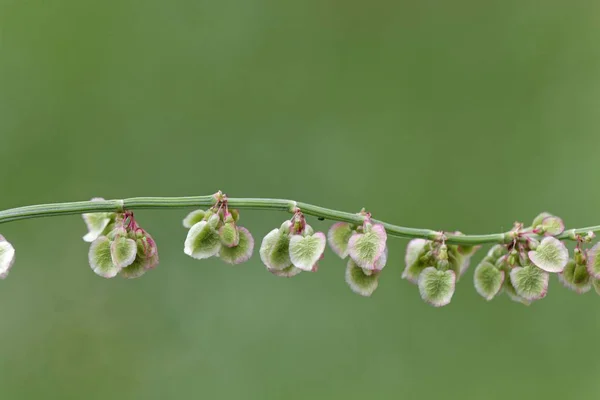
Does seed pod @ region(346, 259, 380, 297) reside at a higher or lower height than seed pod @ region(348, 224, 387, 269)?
lower

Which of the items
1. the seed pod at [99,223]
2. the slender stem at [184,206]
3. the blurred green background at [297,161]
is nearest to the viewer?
the slender stem at [184,206]

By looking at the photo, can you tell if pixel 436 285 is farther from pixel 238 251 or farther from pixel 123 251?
pixel 123 251

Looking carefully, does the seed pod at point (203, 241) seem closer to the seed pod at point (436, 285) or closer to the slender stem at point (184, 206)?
the slender stem at point (184, 206)

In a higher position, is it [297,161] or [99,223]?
[297,161]

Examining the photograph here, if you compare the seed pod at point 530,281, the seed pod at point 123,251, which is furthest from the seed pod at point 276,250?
the seed pod at point 530,281

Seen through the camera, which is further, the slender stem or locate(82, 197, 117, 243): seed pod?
locate(82, 197, 117, 243): seed pod

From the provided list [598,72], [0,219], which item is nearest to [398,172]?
[598,72]

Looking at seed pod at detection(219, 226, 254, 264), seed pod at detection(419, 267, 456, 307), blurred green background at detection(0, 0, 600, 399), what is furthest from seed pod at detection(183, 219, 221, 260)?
blurred green background at detection(0, 0, 600, 399)

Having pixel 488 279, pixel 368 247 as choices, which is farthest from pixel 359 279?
pixel 488 279

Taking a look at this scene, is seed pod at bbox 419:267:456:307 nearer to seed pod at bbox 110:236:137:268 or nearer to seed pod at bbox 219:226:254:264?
seed pod at bbox 219:226:254:264

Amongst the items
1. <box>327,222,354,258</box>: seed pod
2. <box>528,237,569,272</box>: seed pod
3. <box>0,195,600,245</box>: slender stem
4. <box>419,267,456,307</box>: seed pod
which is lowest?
<box>419,267,456,307</box>: seed pod
